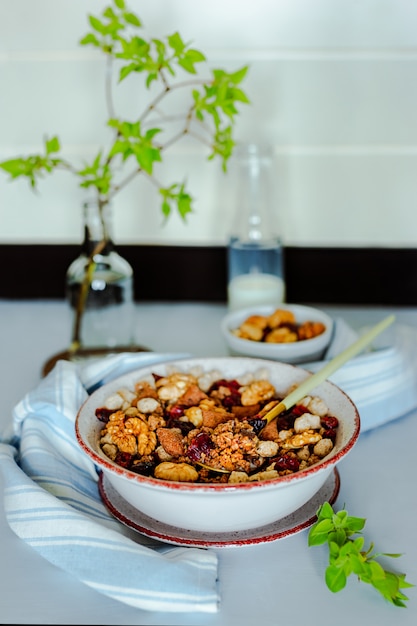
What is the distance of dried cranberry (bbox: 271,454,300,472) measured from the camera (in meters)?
0.64

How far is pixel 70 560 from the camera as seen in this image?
1.96 feet

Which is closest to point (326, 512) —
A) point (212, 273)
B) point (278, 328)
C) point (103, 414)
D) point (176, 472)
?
point (176, 472)

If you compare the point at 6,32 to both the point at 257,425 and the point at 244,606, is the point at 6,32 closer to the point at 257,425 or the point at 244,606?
the point at 257,425

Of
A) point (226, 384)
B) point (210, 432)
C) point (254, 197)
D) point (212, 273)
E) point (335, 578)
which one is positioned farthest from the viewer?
point (212, 273)

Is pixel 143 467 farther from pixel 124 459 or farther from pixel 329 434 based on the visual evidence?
pixel 329 434

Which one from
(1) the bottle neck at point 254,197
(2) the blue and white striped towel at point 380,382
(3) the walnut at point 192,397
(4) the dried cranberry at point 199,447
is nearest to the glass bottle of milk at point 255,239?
(1) the bottle neck at point 254,197

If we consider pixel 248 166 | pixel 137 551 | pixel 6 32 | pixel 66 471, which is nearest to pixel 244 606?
pixel 137 551

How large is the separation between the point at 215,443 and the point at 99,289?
383 millimetres

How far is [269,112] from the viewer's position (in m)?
1.15

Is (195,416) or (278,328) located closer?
(195,416)

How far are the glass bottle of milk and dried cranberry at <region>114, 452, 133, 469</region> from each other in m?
0.43

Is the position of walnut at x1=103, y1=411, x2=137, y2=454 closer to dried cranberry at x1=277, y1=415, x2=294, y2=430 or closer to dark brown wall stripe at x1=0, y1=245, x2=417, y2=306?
dried cranberry at x1=277, y1=415, x2=294, y2=430

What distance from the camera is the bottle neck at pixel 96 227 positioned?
0.94 meters

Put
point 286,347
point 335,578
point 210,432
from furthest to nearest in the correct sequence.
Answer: point 286,347
point 210,432
point 335,578
